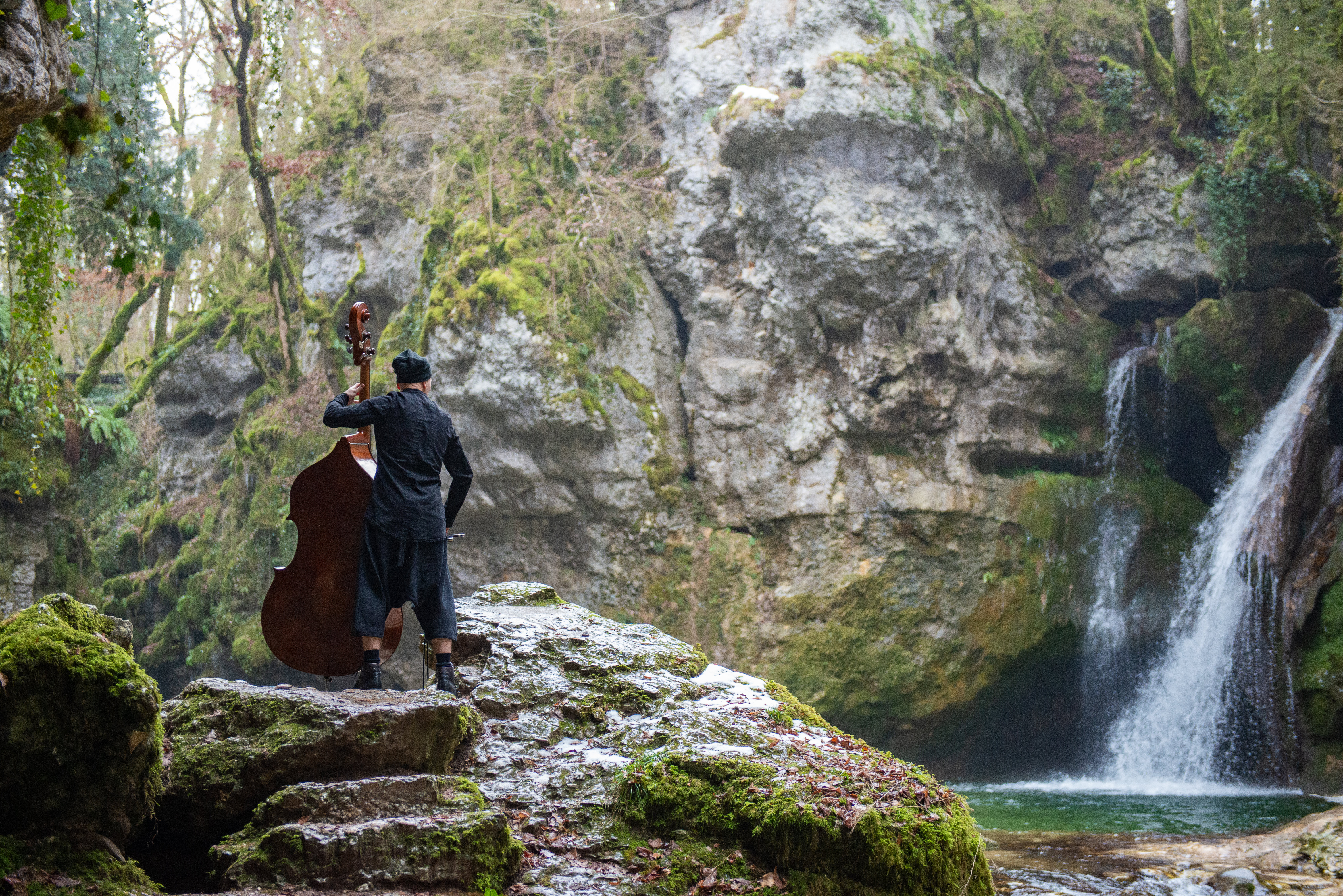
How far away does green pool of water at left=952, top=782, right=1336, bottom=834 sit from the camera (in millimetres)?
7715

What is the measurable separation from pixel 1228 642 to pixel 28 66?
11811 millimetres

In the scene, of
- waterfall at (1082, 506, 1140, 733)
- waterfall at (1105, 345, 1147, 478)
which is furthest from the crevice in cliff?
waterfall at (1082, 506, 1140, 733)

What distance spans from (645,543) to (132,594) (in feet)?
26.5

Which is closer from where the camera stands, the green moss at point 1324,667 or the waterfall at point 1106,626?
the green moss at point 1324,667

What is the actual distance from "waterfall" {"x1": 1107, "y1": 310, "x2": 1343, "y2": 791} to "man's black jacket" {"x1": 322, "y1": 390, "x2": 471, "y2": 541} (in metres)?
8.85

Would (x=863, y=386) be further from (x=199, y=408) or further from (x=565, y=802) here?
(x=199, y=408)

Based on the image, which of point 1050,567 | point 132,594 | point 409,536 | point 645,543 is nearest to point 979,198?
point 1050,567

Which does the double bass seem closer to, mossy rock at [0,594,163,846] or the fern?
mossy rock at [0,594,163,846]

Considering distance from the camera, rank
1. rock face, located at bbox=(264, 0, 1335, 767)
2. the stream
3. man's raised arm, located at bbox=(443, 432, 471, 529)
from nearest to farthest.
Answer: man's raised arm, located at bbox=(443, 432, 471, 529)
the stream
rock face, located at bbox=(264, 0, 1335, 767)

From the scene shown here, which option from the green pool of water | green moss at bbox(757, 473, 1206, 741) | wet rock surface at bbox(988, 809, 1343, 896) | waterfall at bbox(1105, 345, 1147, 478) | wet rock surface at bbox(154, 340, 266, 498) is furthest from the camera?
wet rock surface at bbox(154, 340, 266, 498)

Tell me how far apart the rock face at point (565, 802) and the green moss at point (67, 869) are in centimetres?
27

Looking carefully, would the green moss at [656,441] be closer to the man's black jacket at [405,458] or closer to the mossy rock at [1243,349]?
the mossy rock at [1243,349]

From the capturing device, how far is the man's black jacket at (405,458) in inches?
174

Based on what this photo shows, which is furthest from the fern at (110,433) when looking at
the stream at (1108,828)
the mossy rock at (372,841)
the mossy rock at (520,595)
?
the stream at (1108,828)
